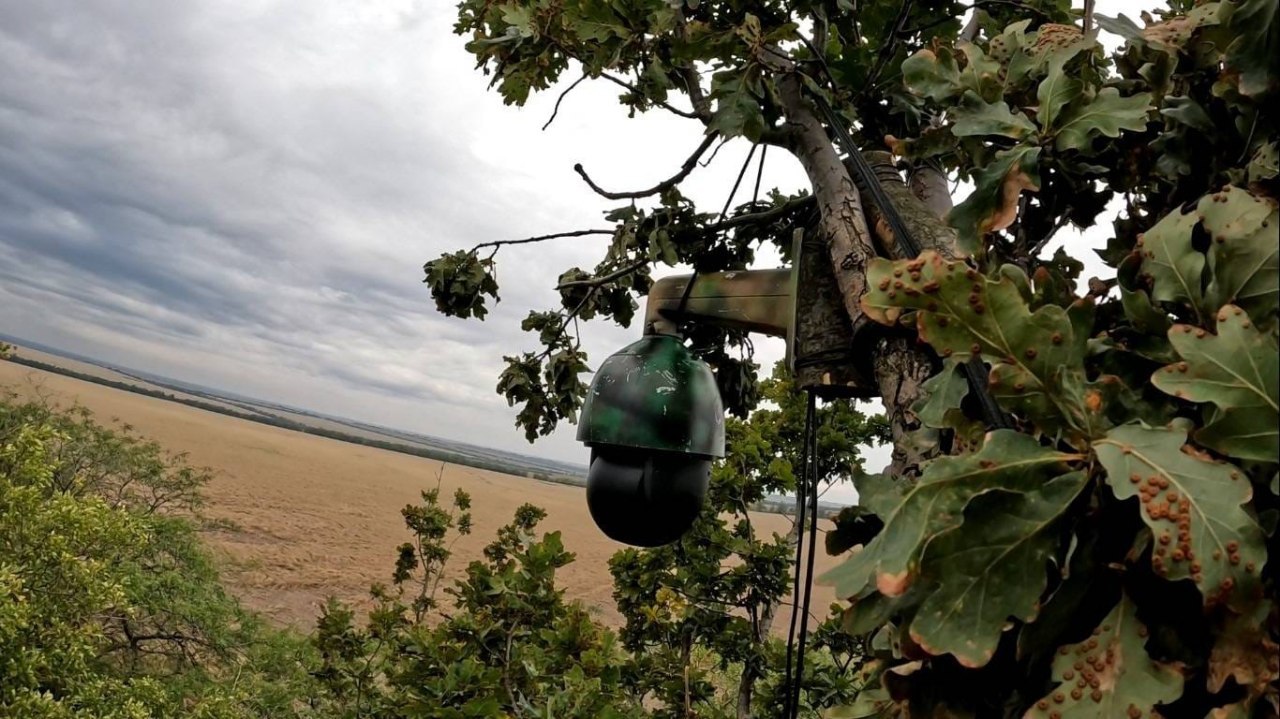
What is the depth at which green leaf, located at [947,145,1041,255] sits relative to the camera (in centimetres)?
104

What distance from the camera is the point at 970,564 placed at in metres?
0.75

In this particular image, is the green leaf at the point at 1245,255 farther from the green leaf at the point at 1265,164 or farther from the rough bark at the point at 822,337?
the rough bark at the point at 822,337

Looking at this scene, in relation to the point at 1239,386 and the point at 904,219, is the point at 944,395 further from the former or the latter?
the point at 904,219

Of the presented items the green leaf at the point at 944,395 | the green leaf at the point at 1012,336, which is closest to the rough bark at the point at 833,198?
the green leaf at the point at 944,395

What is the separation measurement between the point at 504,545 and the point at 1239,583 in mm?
5140

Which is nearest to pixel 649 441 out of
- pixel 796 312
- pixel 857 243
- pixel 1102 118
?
pixel 796 312

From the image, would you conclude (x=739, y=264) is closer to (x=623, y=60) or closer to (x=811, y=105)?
(x=811, y=105)

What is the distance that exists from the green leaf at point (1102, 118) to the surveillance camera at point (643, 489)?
1.20 meters

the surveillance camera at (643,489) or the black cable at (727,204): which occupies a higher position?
the black cable at (727,204)

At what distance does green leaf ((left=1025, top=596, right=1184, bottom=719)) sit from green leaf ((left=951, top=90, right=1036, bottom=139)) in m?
0.72

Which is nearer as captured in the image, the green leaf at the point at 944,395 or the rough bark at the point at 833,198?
the green leaf at the point at 944,395

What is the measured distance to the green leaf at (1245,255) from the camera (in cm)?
71

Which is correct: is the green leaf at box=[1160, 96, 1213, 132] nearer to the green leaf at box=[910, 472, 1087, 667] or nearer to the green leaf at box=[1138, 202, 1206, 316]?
the green leaf at box=[1138, 202, 1206, 316]

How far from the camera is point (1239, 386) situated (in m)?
0.67
